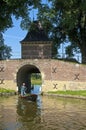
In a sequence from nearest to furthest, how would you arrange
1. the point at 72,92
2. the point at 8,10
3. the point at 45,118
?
1. the point at 8,10
2. the point at 45,118
3. the point at 72,92

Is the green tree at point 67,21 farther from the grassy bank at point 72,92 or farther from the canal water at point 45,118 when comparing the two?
the canal water at point 45,118

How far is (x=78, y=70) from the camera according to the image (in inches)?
2176

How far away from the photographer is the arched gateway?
55562 millimetres

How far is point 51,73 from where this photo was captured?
57.2 meters

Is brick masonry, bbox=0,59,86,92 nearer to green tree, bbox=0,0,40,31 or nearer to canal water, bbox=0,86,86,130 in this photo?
canal water, bbox=0,86,86,130

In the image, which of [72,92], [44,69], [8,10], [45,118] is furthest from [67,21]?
[8,10]

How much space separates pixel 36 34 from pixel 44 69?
11.2 meters

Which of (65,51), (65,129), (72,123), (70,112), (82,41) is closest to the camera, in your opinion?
(65,129)

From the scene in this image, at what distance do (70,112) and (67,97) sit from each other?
54.0 ft

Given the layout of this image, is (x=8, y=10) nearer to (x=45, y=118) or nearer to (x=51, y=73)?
(x=45, y=118)

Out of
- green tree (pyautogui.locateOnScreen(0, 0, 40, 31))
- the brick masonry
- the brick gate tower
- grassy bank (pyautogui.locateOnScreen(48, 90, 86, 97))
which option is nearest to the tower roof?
the brick gate tower

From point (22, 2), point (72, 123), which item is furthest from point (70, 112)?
point (22, 2)

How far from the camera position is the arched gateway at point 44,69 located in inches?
2188

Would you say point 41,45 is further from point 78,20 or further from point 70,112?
point 70,112
